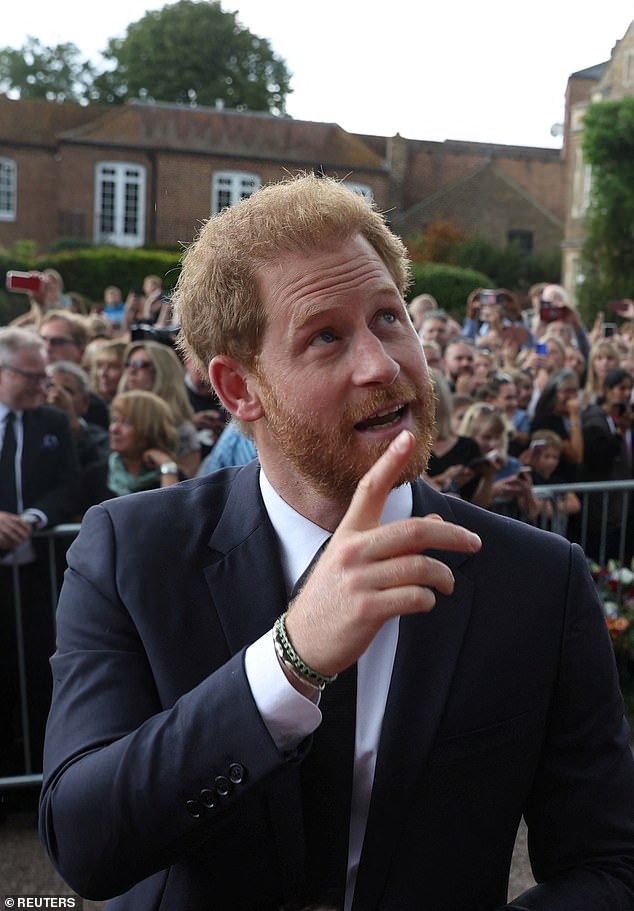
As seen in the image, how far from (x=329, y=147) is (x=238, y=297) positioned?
42.0m

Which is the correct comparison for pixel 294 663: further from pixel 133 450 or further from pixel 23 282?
pixel 23 282

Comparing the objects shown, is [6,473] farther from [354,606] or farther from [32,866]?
[354,606]

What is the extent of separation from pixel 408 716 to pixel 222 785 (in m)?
0.40

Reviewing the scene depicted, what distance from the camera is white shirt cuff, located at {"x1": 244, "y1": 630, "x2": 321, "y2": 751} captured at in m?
1.44

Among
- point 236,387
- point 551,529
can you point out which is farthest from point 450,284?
point 236,387

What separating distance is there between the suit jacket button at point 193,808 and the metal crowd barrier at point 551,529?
330cm

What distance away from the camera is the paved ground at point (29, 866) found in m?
3.92

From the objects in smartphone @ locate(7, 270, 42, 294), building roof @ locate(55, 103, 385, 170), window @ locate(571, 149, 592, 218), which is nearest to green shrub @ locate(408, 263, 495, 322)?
building roof @ locate(55, 103, 385, 170)

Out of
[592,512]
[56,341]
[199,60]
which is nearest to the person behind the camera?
[592,512]

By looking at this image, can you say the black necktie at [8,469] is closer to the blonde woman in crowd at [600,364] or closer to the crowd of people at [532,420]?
the crowd of people at [532,420]

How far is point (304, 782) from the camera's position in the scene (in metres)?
1.72

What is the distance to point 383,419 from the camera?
1726mm

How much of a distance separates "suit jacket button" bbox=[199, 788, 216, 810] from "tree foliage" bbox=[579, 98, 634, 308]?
3145 centimetres

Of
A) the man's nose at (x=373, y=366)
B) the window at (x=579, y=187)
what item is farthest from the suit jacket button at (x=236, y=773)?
the window at (x=579, y=187)
